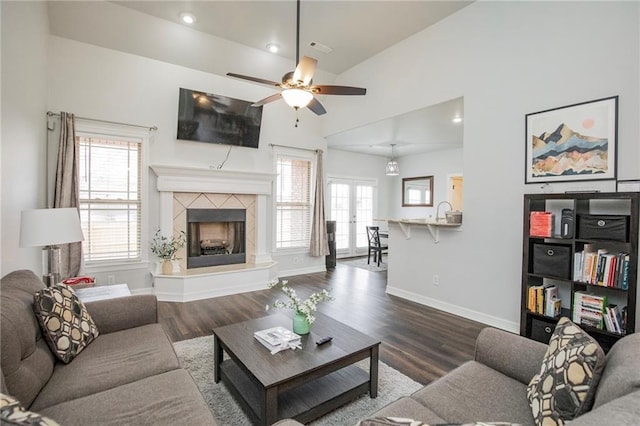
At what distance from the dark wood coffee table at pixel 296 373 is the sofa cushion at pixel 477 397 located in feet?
2.03

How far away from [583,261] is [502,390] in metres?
1.82

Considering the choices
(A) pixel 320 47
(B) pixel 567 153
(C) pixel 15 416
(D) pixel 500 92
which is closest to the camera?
(C) pixel 15 416

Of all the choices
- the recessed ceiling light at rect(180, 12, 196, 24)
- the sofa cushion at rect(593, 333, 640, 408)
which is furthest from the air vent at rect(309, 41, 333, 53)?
the sofa cushion at rect(593, 333, 640, 408)

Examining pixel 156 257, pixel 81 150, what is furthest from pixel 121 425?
pixel 81 150

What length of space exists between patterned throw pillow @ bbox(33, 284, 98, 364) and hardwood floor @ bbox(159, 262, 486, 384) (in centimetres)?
131

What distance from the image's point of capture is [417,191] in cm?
852

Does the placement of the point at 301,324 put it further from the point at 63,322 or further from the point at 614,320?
the point at 614,320

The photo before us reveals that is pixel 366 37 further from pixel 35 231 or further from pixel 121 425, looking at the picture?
pixel 121 425

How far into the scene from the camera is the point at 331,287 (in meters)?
5.34

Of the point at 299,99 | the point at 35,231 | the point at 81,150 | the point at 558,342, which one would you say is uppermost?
the point at 299,99

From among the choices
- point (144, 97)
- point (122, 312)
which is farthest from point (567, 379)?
point (144, 97)

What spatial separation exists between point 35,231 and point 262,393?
6.81 feet

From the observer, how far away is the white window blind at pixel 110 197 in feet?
14.3

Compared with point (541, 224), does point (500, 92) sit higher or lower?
higher
